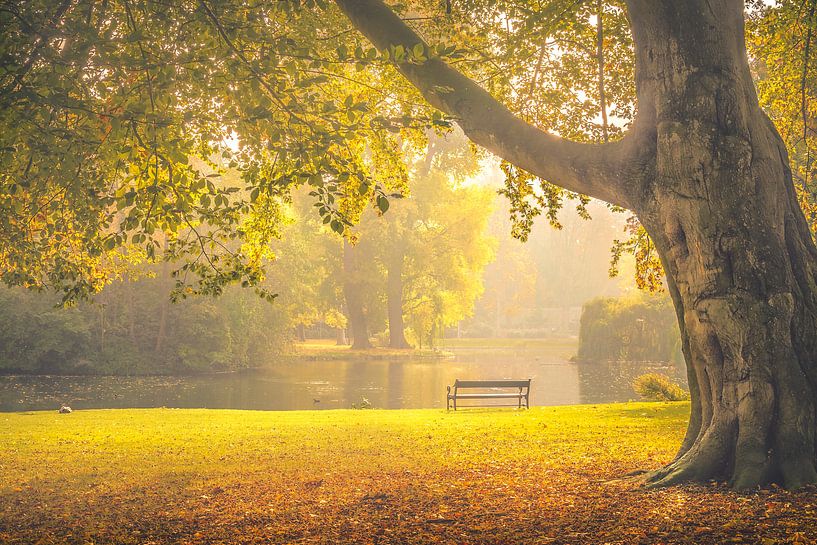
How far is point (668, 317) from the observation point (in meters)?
41.1

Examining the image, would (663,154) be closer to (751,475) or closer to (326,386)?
(751,475)

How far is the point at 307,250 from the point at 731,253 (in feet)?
137

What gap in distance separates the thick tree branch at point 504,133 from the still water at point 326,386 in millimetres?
15191

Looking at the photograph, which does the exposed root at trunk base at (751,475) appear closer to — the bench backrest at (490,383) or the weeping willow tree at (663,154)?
the weeping willow tree at (663,154)

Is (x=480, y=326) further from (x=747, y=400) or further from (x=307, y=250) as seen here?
(x=747, y=400)

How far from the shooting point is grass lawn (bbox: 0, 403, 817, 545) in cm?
556

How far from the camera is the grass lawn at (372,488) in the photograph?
5559 mm

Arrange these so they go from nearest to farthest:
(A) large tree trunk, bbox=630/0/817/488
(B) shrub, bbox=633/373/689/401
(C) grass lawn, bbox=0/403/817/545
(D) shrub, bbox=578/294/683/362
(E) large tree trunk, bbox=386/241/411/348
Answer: (C) grass lawn, bbox=0/403/817/545, (A) large tree trunk, bbox=630/0/817/488, (B) shrub, bbox=633/373/689/401, (D) shrub, bbox=578/294/683/362, (E) large tree trunk, bbox=386/241/411/348

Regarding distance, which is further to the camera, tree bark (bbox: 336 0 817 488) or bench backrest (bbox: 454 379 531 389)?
bench backrest (bbox: 454 379 531 389)

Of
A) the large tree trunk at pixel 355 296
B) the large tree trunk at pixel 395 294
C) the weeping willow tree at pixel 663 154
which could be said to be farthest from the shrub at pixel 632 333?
the weeping willow tree at pixel 663 154

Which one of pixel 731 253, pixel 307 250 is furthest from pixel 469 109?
pixel 307 250

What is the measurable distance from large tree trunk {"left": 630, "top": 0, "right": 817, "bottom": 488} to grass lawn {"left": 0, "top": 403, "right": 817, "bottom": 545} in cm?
53

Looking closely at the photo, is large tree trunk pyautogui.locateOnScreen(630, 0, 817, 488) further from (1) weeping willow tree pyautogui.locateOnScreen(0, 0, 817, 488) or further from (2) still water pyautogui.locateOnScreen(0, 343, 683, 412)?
(2) still water pyautogui.locateOnScreen(0, 343, 683, 412)

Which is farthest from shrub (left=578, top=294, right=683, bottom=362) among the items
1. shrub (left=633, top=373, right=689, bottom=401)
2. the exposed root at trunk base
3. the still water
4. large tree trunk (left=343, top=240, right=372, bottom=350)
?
the exposed root at trunk base
